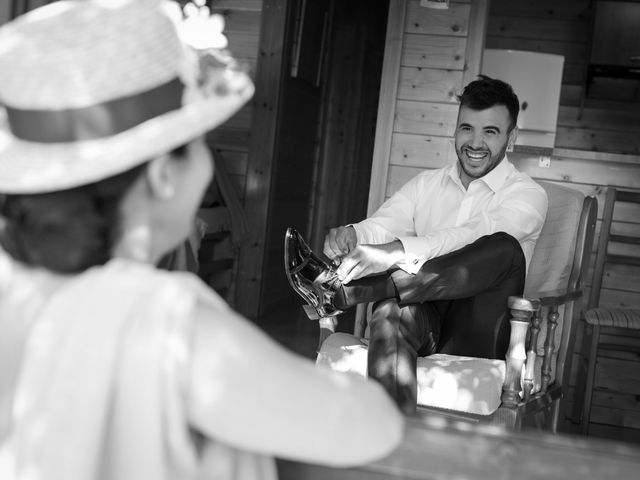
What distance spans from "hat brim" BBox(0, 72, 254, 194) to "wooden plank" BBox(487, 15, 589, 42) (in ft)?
20.3

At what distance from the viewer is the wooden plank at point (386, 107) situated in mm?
3895

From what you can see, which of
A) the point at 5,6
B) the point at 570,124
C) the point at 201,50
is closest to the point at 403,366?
the point at 201,50

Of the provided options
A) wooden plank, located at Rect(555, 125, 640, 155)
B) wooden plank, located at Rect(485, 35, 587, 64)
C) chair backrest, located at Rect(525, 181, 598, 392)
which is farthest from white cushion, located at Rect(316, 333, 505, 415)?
wooden plank, located at Rect(485, 35, 587, 64)

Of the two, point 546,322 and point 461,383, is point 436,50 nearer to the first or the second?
point 546,322

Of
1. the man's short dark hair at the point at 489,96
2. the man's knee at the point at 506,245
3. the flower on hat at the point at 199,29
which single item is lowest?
the man's knee at the point at 506,245

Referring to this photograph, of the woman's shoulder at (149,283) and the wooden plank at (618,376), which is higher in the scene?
the woman's shoulder at (149,283)

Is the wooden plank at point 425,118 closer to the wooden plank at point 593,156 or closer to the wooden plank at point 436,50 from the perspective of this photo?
the wooden plank at point 436,50

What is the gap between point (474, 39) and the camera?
3.89 metres

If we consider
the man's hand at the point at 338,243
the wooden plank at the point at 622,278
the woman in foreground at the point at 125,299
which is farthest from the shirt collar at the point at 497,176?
the woman in foreground at the point at 125,299

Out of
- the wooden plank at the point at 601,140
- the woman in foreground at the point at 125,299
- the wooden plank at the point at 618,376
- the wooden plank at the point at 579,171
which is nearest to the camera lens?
the woman in foreground at the point at 125,299

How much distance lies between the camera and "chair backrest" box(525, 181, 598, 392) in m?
2.80

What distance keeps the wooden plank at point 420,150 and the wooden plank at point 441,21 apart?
49cm

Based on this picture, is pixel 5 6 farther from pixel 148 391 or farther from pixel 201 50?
pixel 148 391

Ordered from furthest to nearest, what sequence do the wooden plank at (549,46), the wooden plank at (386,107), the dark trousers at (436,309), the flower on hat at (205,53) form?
the wooden plank at (549,46) < the wooden plank at (386,107) < the dark trousers at (436,309) < the flower on hat at (205,53)
